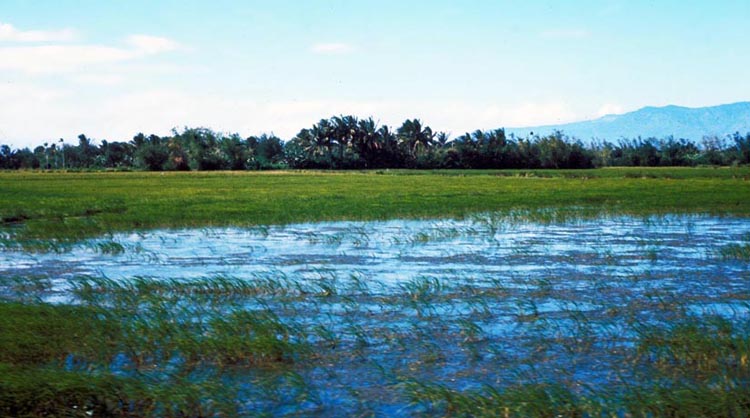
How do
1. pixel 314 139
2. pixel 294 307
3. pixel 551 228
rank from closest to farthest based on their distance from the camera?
A: 1. pixel 294 307
2. pixel 551 228
3. pixel 314 139

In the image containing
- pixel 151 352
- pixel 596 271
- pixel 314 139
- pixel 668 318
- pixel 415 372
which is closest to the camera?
pixel 415 372

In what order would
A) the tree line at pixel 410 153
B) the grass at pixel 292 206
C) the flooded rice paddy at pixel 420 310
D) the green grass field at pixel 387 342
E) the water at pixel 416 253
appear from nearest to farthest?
the green grass field at pixel 387 342 < the flooded rice paddy at pixel 420 310 < the water at pixel 416 253 < the grass at pixel 292 206 < the tree line at pixel 410 153

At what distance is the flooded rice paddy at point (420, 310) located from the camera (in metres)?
8.21

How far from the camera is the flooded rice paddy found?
821cm

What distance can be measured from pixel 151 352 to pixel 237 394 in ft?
6.50

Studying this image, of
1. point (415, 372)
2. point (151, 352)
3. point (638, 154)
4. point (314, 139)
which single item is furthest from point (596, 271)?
point (638, 154)

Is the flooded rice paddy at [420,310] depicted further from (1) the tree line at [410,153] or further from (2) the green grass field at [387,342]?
(1) the tree line at [410,153]

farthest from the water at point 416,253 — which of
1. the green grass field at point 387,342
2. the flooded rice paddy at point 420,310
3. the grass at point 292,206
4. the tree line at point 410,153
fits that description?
the tree line at point 410,153

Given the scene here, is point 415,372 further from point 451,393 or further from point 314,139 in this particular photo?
point 314,139

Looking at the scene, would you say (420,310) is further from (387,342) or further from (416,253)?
(416,253)

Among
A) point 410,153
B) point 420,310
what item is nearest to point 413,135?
point 410,153

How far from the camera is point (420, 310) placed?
1190cm

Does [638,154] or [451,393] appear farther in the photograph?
[638,154]

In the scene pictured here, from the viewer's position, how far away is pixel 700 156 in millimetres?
107375
